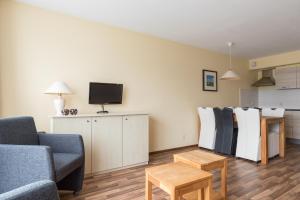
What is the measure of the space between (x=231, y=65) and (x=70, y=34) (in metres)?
4.26

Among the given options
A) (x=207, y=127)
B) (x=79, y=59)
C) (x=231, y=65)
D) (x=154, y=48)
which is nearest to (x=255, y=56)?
(x=231, y=65)

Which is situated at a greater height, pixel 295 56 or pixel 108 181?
pixel 295 56

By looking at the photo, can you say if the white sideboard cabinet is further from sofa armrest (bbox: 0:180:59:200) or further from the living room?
sofa armrest (bbox: 0:180:59:200)

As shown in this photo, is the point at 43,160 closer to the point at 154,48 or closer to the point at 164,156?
the point at 164,156

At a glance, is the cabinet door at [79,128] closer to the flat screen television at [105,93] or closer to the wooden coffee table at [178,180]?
the flat screen television at [105,93]

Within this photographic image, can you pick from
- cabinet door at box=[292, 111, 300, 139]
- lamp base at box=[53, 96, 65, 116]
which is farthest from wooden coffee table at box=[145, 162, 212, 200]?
cabinet door at box=[292, 111, 300, 139]

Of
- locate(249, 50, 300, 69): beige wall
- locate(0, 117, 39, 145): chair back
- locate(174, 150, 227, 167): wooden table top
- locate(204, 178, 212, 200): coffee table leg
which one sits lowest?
locate(204, 178, 212, 200): coffee table leg

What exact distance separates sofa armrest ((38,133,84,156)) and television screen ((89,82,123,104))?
3.07 ft

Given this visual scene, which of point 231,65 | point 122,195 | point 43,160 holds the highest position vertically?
point 231,65

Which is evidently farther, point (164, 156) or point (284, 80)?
point (284, 80)

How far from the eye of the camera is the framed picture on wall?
4.76 m

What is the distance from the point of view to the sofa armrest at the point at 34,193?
79 centimetres

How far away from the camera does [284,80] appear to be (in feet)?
17.7

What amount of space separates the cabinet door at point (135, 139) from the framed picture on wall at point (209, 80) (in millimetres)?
2152
